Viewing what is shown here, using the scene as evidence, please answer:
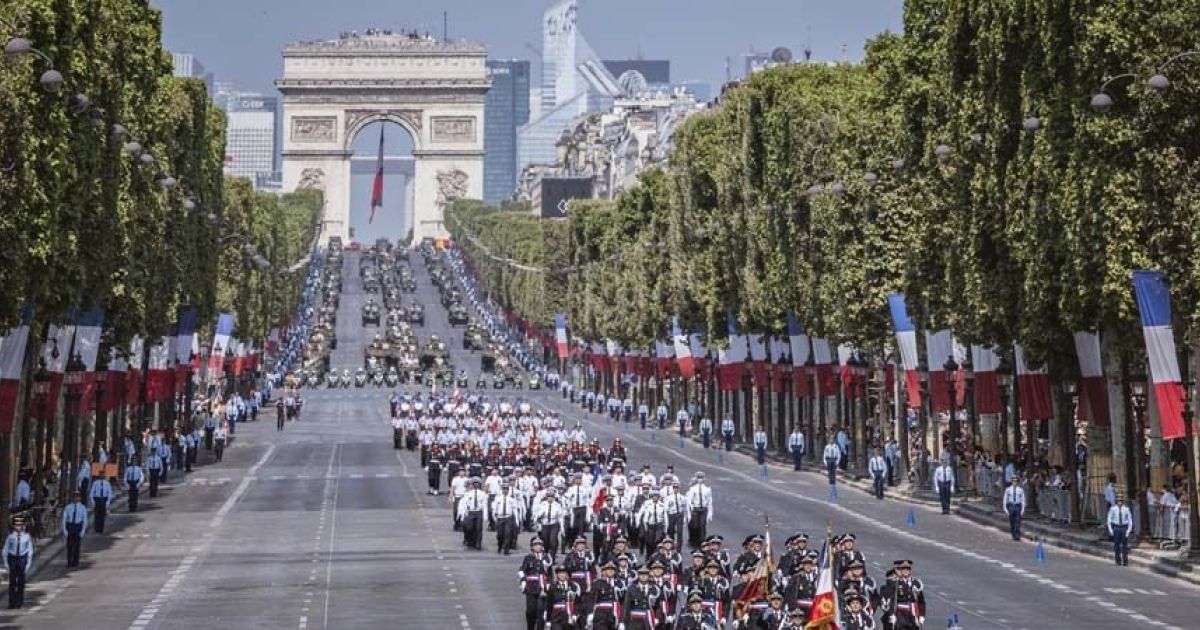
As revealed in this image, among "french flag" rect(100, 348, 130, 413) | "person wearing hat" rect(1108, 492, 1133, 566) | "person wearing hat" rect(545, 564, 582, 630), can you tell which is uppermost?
"french flag" rect(100, 348, 130, 413)

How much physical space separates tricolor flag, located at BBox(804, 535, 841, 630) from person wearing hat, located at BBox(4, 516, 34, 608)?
19.5 meters

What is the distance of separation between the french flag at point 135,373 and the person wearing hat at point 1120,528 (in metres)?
37.1

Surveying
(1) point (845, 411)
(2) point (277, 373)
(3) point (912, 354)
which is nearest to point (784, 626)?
(3) point (912, 354)

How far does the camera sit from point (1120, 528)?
5650 cm

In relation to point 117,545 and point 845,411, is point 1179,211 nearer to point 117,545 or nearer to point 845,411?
point 117,545

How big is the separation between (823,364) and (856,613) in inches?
2551

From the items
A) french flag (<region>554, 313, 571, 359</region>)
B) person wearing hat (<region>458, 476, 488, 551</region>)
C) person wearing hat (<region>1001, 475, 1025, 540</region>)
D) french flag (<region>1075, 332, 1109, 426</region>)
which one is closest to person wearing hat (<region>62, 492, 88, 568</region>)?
person wearing hat (<region>458, 476, 488, 551</region>)

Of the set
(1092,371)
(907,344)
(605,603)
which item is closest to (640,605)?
(605,603)

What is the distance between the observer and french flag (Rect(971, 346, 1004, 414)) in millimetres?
75562

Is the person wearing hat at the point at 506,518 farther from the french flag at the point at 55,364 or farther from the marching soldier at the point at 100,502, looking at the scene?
the french flag at the point at 55,364

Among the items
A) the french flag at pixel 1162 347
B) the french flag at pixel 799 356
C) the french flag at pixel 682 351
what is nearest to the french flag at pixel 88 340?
the french flag at pixel 1162 347

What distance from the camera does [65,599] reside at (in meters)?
50.8

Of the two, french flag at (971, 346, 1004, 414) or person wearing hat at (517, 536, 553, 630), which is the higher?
french flag at (971, 346, 1004, 414)

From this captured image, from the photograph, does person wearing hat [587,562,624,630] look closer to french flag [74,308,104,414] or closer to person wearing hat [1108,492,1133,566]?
person wearing hat [1108,492,1133,566]
